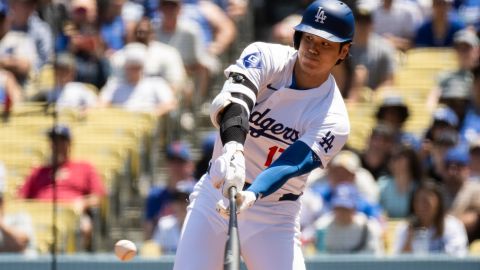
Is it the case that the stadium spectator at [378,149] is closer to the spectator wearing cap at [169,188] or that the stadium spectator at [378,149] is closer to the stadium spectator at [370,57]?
the stadium spectator at [370,57]

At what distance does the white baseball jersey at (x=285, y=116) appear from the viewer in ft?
17.9

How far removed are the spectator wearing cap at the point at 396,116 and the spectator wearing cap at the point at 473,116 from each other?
40cm

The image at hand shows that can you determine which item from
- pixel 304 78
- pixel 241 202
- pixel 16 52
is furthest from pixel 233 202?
pixel 16 52

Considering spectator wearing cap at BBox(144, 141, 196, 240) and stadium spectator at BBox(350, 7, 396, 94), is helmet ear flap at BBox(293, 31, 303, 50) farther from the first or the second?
stadium spectator at BBox(350, 7, 396, 94)

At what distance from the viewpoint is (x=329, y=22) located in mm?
5387

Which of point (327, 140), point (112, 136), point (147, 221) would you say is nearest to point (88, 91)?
point (112, 136)

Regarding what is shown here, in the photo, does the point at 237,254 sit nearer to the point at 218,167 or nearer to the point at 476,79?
the point at 218,167

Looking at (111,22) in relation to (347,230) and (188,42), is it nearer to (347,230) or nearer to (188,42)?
(188,42)

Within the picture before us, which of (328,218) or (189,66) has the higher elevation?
(189,66)

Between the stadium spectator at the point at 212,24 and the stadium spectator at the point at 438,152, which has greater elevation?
the stadium spectator at the point at 212,24

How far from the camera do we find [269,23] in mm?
11430

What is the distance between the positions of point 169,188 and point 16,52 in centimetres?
235

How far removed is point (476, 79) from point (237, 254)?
17.5 feet

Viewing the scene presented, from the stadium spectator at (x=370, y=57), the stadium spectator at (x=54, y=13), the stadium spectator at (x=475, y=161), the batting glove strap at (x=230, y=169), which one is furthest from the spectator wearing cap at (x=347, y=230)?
the batting glove strap at (x=230, y=169)
